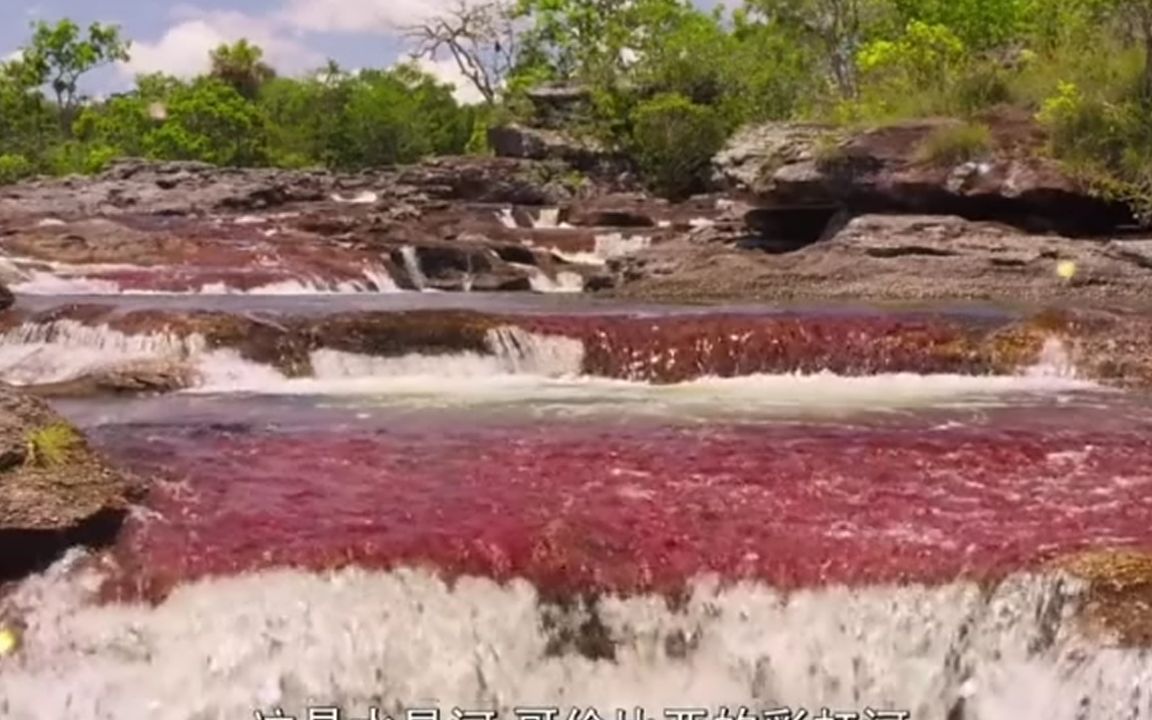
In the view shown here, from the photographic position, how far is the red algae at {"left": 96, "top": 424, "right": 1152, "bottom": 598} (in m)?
7.87

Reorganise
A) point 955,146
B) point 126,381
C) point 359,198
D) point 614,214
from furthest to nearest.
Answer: point 359,198 → point 614,214 → point 955,146 → point 126,381

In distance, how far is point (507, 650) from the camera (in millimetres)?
7633

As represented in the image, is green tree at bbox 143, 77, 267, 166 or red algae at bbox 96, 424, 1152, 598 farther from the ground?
green tree at bbox 143, 77, 267, 166

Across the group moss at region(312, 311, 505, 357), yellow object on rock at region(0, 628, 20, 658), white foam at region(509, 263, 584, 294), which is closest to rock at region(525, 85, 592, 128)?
white foam at region(509, 263, 584, 294)

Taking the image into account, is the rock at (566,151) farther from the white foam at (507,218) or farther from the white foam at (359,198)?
the white foam at (507,218)

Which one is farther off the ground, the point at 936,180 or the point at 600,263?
the point at 936,180

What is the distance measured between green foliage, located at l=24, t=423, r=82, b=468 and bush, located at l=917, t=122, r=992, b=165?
1644 centimetres

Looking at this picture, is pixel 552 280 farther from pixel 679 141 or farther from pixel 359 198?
pixel 679 141

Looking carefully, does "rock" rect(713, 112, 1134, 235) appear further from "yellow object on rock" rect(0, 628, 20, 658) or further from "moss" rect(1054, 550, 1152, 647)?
"yellow object on rock" rect(0, 628, 20, 658)

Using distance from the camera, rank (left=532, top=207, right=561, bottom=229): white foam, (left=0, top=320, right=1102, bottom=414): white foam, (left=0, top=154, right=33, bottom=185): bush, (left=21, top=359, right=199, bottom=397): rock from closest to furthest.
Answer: (left=21, top=359, right=199, bottom=397): rock
(left=0, top=320, right=1102, bottom=414): white foam
(left=532, top=207, right=561, bottom=229): white foam
(left=0, top=154, right=33, bottom=185): bush

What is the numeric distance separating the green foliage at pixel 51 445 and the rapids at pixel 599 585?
0.57 metres

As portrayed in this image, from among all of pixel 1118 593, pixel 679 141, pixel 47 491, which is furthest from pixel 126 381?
pixel 679 141

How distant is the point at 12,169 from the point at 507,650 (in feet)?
174

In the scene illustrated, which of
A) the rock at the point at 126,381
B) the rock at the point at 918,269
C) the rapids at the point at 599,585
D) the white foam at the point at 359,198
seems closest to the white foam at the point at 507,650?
the rapids at the point at 599,585
